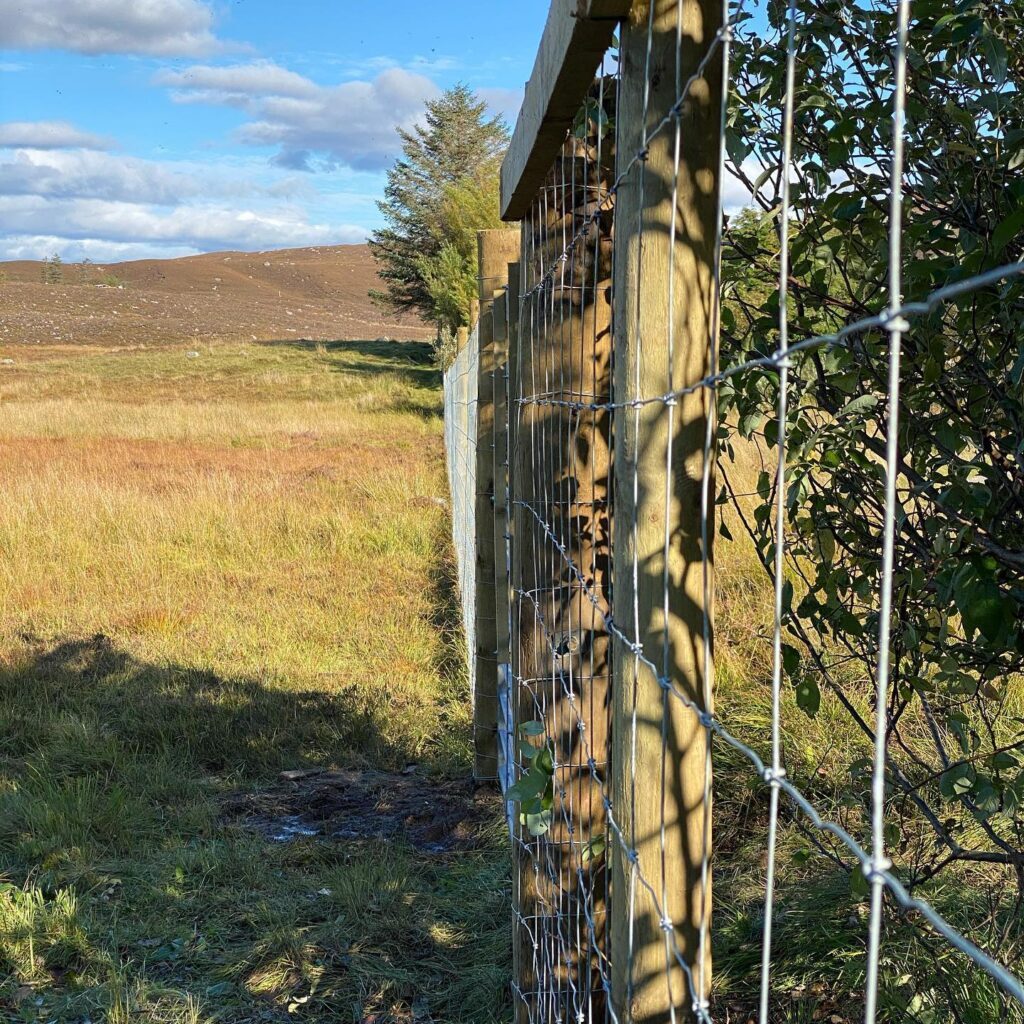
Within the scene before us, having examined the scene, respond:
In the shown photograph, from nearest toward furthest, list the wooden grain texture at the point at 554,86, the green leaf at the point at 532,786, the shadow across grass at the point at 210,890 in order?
the wooden grain texture at the point at 554,86
the green leaf at the point at 532,786
the shadow across grass at the point at 210,890

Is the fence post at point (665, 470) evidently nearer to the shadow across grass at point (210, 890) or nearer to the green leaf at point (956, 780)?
the green leaf at point (956, 780)

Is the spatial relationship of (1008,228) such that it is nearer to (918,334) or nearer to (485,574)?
(918,334)

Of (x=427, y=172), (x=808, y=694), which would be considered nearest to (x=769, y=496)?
(x=808, y=694)

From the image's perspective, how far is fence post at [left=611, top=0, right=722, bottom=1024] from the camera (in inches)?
50.6

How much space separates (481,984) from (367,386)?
29.0 metres

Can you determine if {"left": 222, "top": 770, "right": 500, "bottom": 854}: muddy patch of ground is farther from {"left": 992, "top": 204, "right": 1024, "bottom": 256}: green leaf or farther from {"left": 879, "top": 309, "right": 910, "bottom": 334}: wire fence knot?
{"left": 879, "top": 309, "right": 910, "bottom": 334}: wire fence knot

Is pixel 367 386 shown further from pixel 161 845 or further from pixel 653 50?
pixel 653 50

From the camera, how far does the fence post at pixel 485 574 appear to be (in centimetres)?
450

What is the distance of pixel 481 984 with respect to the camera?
10.3 ft

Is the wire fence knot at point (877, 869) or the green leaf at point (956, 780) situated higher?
the wire fence knot at point (877, 869)

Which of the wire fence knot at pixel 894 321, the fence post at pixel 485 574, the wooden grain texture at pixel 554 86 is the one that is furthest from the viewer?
the fence post at pixel 485 574

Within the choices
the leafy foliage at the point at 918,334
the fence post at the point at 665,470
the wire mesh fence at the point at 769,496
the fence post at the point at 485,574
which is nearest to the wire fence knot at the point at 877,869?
the wire mesh fence at the point at 769,496

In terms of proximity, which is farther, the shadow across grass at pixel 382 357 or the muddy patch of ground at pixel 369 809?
the shadow across grass at pixel 382 357

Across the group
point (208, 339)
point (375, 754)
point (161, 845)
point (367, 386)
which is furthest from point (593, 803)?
point (208, 339)
